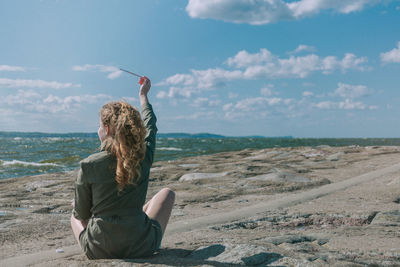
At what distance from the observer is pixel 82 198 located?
2.77m

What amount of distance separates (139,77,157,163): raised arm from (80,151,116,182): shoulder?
349 mm

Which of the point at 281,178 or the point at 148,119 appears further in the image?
the point at 281,178

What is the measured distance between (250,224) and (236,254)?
1.69 meters

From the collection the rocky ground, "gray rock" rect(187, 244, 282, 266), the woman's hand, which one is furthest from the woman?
the woman's hand

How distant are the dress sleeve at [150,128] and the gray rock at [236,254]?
3.08 feet

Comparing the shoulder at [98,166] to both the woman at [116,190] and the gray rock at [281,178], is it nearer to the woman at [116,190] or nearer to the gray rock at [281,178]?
the woman at [116,190]

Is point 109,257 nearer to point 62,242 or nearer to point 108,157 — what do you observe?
point 108,157

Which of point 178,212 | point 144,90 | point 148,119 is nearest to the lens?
point 148,119

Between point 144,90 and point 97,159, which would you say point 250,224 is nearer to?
point 144,90

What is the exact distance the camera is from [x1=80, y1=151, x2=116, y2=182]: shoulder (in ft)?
8.68

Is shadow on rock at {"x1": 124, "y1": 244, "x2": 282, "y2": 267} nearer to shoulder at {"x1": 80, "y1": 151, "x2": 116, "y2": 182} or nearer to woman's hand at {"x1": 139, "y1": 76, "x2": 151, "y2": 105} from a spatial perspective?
shoulder at {"x1": 80, "y1": 151, "x2": 116, "y2": 182}

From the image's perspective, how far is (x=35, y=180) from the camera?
31.6 feet

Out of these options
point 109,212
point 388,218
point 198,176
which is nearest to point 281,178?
point 198,176

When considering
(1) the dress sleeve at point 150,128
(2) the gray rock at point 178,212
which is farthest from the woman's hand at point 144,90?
(2) the gray rock at point 178,212
